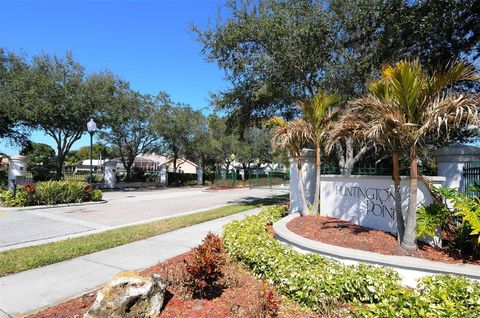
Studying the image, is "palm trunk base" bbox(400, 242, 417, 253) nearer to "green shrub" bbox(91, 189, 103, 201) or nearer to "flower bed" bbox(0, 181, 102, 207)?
"flower bed" bbox(0, 181, 102, 207)

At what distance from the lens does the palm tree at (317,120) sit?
25.8 feet

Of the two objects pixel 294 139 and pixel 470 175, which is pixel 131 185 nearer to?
pixel 294 139

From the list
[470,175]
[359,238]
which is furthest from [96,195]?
[470,175]

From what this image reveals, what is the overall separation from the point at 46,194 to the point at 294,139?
11905 mm

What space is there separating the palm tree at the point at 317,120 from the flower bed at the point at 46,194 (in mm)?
12168

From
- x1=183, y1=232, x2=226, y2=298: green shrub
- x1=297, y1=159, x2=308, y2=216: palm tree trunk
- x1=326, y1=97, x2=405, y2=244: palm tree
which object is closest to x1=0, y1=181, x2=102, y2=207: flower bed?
x1=297, y1=159, x2=308, y2=216: palm tree trunk

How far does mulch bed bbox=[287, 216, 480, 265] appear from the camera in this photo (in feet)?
15.7

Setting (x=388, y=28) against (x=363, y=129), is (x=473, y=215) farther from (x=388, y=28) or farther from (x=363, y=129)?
(x=388, y=28)

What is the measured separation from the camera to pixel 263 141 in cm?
4528

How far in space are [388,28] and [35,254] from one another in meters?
11.1

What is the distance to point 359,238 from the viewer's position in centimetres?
564

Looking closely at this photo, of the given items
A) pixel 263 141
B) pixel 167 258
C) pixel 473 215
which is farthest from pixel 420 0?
pixel 263 141

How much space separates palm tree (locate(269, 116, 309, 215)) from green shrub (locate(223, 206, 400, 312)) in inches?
150

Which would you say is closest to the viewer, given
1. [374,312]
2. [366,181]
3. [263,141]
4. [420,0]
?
[374,312]
